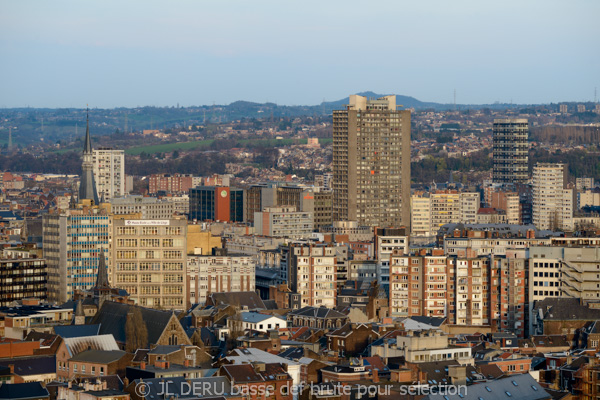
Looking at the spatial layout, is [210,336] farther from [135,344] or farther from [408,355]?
[408,355]

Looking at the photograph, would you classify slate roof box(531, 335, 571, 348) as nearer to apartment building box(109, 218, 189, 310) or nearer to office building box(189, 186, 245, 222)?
apartment building box(109, 218, 189, 310)

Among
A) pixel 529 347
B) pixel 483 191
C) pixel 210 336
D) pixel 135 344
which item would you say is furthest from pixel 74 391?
pixel 483 191

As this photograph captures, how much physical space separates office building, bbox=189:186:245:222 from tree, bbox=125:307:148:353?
273ft

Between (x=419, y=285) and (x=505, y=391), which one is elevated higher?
(x=505, y=391)

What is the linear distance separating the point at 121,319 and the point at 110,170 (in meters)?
115

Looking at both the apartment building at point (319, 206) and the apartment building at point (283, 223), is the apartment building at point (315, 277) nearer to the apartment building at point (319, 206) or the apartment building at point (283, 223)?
the apartment building at point (283, 223)

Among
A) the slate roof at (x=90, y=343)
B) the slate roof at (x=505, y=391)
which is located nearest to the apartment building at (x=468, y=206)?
the slate roof at (x=90, y=343)

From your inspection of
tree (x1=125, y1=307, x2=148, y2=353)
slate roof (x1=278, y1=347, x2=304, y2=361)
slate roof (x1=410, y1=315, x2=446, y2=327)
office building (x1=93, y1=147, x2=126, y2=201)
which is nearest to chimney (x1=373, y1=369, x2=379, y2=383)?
slate roof (x1=278, y1=347, x2=304, y2=361)

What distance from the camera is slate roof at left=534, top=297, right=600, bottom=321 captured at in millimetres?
70812

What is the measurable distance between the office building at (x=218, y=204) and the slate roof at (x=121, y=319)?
80.4 meters

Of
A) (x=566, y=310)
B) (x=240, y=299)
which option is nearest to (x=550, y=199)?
(x=240, y=299)

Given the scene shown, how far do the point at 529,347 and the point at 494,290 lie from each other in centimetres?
1422

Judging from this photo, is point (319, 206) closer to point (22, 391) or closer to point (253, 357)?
point (253, 357)

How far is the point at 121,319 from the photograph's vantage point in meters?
64.8
